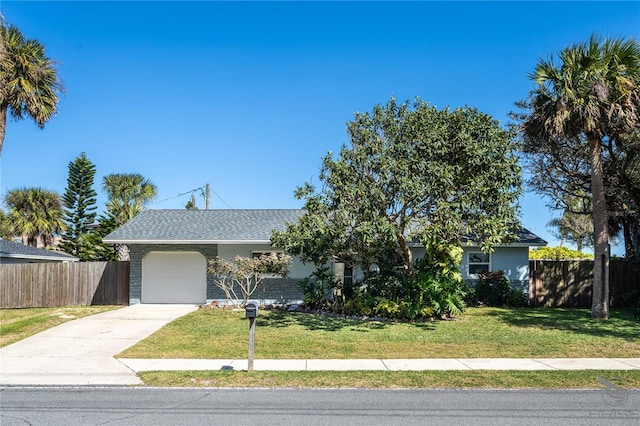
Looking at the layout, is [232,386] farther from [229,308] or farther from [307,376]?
[229,308]

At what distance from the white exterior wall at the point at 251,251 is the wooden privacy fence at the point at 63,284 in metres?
4.21

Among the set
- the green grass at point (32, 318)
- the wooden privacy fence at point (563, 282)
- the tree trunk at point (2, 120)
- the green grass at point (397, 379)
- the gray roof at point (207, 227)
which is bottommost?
the green grass at point (32, 318)

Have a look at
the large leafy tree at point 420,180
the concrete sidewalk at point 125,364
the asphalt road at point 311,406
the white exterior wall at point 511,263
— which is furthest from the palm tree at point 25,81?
the white exterior wall at point 511,263

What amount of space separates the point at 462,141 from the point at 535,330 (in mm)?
5495

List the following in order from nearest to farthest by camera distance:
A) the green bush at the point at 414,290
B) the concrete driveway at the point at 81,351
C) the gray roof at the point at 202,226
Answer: the concrete driveway at the point at 81,351
the green bush at the point at 414,290
the gray roof at the point at 202,226

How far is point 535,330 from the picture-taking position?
44.3 ft

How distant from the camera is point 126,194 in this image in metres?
32.6

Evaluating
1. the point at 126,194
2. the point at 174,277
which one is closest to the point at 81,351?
the point at 174,277

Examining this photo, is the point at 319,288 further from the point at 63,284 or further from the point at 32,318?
the point at 63,284

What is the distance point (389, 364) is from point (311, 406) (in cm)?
310

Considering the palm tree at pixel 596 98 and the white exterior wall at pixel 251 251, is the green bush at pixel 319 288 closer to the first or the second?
the white exterior wall at pixel 251 251

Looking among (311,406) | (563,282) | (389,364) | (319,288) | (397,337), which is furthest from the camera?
(563,282)

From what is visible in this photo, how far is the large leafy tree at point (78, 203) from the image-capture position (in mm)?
33031

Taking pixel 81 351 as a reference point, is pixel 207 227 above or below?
above
